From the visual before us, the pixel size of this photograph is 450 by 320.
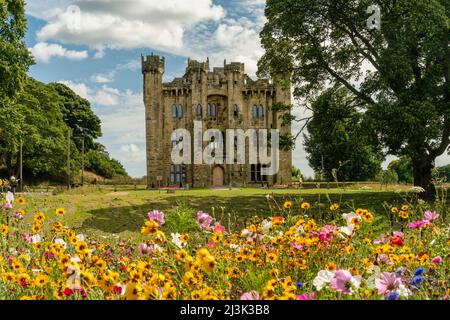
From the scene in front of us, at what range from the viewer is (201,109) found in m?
51.1

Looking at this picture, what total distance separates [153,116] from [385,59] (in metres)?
34.1

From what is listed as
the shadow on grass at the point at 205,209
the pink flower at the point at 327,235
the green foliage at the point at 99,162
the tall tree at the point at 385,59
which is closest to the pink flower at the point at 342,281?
the pink flower at the point at 327,235

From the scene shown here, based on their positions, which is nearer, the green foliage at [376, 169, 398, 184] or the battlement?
the green foliage at [376, 169, 398, 184]

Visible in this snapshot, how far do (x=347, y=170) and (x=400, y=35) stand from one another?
1552 inches

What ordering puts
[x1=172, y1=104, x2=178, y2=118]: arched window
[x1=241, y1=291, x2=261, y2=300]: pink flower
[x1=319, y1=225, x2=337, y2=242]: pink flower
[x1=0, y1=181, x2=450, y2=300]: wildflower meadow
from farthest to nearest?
[x1=172, y1=104, x2=178, y2=118]: arched window, [x1=319, y1=225, x2=337, y2=242]: pink flower, [x1=0, y1=181, x2=450, y2=300]: wildflower meadow, [x1=241, y1=291, x2=261, y2=300]: pink flower

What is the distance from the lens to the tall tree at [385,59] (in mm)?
19578

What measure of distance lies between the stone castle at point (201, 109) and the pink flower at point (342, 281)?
154 feet

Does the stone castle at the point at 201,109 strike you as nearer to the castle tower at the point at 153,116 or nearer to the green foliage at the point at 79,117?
the castle tower at the point at 153,116

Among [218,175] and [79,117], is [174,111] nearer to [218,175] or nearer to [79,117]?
[218,175]

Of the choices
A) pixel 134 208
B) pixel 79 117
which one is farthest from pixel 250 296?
pixel 79 117

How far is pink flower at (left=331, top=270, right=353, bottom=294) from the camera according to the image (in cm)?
274

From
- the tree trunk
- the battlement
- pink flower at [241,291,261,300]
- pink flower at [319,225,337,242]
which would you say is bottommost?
pink flower at [241,291,261,300]

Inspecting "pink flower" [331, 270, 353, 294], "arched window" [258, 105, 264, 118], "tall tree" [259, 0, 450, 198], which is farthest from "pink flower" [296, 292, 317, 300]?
"arched window" [258, 105, 264, 118]

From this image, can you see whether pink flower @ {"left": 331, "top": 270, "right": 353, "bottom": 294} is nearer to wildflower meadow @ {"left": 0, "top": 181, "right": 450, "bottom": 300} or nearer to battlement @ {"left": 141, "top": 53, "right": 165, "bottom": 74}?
wildflower meadow @ {"left": 0, "top": 181, "right": 450, "bottom": 300}
